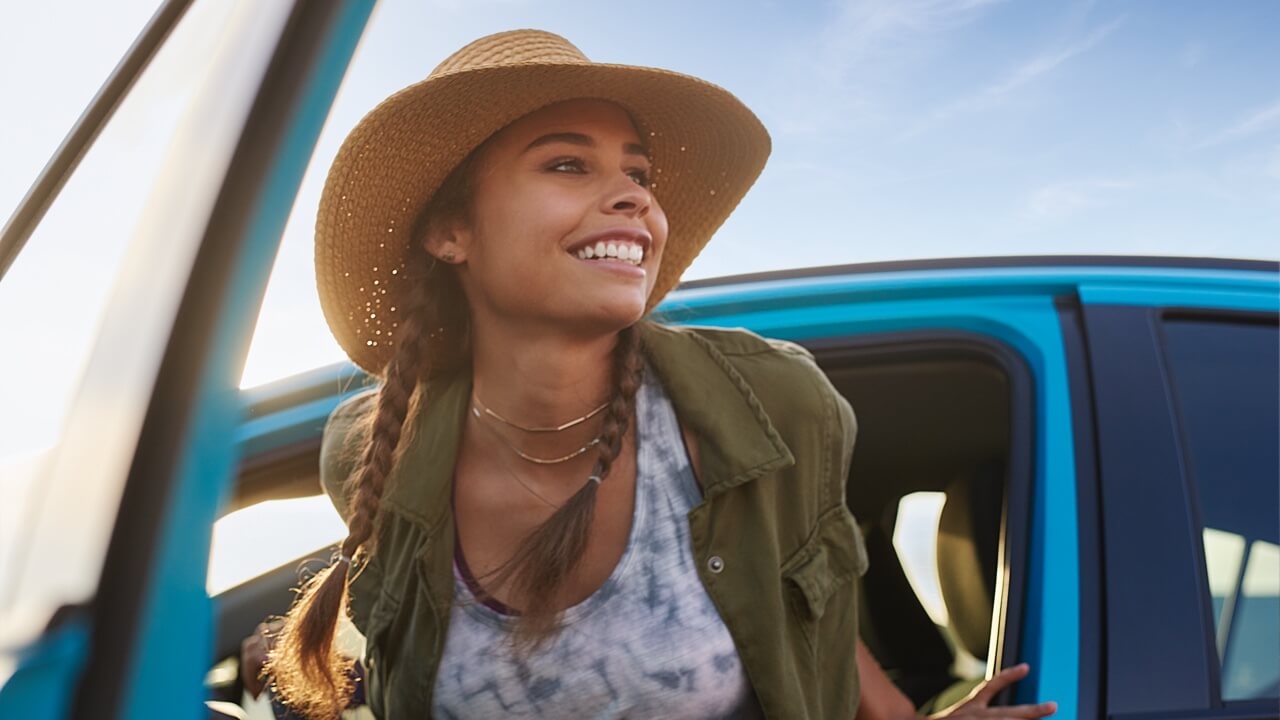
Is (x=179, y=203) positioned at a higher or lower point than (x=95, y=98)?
lower

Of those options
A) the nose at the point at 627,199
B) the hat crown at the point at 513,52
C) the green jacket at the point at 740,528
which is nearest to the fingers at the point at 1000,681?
the green jacket at the point at 740,528

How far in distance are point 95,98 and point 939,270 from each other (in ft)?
5.06

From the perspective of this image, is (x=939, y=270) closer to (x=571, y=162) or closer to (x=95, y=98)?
(x=571, y=162)

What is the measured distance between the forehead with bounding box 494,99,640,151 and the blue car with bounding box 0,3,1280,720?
0.42 metres

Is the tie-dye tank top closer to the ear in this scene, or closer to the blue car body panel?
the blue car body panel

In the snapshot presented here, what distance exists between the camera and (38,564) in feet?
1.89

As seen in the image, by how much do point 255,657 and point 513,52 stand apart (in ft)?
3.53

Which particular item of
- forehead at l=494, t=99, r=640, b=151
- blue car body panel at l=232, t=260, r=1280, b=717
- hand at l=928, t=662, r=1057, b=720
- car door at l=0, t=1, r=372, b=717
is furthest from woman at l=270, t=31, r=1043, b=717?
car door at l=0, t=1, r=372, b=717

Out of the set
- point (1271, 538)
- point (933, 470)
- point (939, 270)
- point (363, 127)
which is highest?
point (363, 127)

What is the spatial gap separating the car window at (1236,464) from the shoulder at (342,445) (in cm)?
136

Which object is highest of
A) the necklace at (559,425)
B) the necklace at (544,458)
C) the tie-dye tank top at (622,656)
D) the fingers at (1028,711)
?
the necklace at (559,425)

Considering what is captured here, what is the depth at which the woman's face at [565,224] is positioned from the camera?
1591 millimetres

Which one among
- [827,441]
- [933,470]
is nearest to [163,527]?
[827,441]

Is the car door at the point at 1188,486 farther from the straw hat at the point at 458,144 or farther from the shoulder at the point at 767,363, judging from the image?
the straw hat at the point at 458,144
